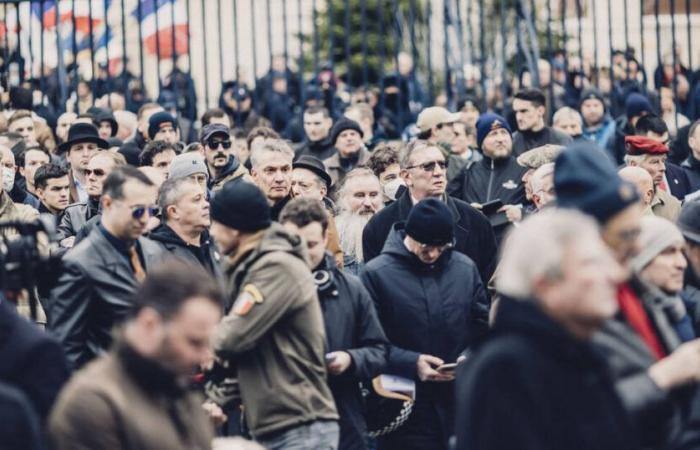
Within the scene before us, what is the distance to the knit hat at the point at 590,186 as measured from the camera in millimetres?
6391

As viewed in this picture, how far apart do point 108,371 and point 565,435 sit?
1.56 meters

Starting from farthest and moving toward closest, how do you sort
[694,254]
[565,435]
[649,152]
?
[649,152] → [694,254] → [565,435]

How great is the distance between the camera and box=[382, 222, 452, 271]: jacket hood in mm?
9719

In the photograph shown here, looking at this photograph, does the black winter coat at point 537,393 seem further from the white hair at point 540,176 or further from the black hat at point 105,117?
the black hat at point 105,117

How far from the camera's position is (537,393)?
5363mm

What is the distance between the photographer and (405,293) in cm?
966

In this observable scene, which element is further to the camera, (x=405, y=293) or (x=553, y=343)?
(x=405, y=293)

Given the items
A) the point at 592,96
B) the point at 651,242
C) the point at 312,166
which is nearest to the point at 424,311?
the point at 312,166

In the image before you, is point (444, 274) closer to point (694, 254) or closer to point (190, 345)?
point (694, 254)

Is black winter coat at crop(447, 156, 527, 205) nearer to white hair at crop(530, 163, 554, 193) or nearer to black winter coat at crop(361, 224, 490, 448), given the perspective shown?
white hair at crop(530, 163, 554, 193)

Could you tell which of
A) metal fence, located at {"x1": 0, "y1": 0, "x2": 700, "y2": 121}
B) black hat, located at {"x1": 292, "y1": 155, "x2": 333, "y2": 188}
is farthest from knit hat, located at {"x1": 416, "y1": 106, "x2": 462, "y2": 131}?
black hat, located at {"x1": 292, "y1": 155, "x2": 333, "y2": 188}

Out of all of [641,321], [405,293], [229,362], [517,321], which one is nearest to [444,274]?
[405,293]

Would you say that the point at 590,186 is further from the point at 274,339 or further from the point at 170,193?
the point at 170,193

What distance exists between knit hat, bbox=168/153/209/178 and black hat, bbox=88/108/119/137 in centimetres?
403
